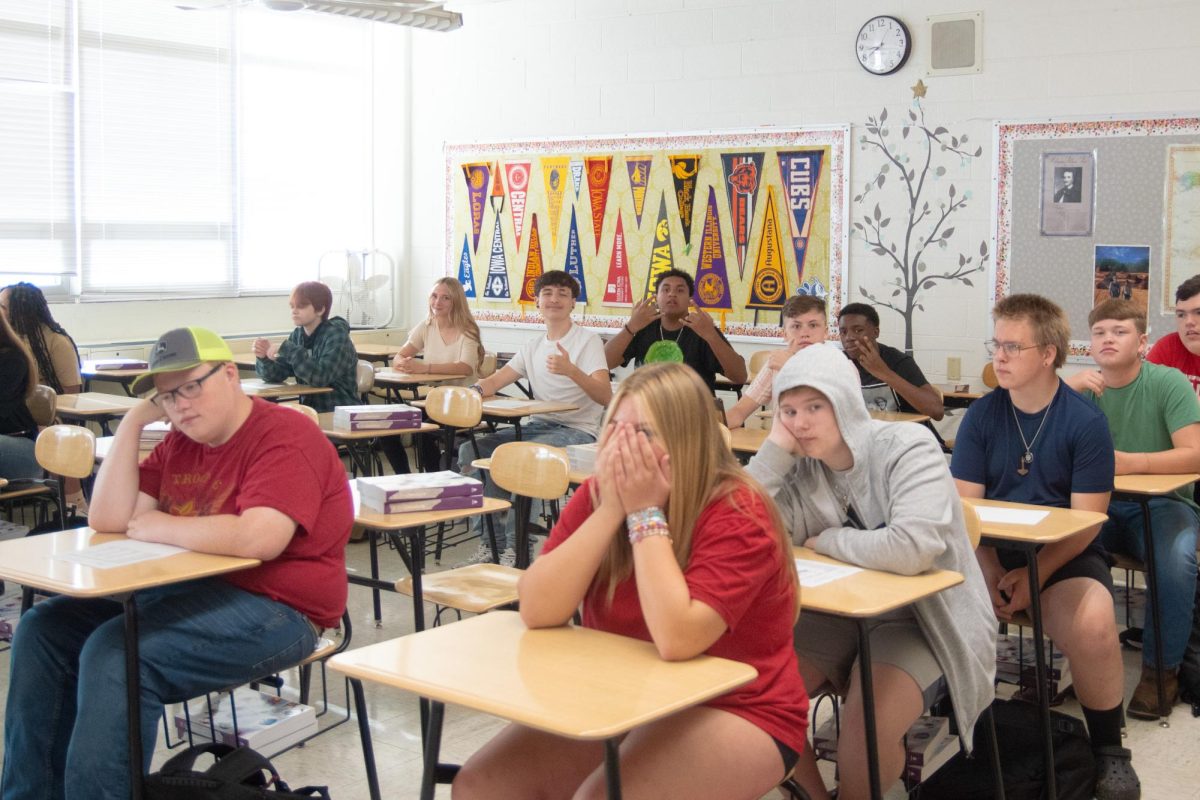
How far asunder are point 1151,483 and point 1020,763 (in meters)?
1.05

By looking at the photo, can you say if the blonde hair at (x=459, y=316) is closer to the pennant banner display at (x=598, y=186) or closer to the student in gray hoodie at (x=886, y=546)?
the pennant banner display at (x=598, y=186)

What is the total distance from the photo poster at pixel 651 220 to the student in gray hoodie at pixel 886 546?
4.28m

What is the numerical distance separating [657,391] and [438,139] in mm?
6844

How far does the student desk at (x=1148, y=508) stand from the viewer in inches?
140

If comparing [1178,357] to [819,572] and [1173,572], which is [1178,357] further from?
[819,572]

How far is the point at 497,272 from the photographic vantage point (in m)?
8.25

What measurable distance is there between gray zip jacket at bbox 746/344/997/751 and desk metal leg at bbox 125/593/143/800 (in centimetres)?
129

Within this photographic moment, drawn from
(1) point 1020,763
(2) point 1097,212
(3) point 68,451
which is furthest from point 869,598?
(2) point 1097,212

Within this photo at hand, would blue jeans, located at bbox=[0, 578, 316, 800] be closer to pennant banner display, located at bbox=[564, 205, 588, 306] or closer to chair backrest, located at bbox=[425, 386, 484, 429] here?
chair backrest, located at bbox=[425, 386, 484, 429]

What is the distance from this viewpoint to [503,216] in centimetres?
820

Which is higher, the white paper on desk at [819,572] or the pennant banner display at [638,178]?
the pennant banner display at [638,178]

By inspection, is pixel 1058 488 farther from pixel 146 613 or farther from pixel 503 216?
pixel 503 216

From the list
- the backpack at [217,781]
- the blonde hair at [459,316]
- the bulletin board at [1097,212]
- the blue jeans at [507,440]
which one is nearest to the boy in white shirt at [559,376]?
the blue jeans at [507,440]

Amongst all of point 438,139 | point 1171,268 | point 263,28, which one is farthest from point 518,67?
point 1171,268
